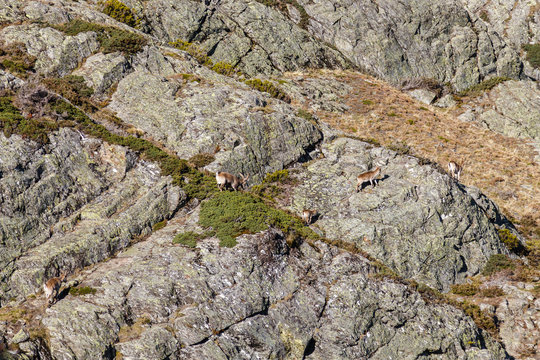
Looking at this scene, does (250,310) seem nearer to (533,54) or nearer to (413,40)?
(413,40)

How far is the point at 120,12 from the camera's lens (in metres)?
40.1

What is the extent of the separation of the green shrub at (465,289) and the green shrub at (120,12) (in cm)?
3242

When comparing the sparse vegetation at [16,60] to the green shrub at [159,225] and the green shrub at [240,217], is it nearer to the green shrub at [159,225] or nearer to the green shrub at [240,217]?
the green shrub at [159,225]

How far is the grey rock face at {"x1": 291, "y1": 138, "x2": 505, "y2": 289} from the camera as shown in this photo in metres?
22.6

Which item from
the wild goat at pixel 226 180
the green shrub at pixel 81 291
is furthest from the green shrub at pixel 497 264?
the green shrub at pixel 81 291

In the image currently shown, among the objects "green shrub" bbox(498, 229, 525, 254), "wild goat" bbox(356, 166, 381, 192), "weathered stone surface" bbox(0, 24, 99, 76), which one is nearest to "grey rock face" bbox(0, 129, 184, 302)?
"wild goat" bbox(356, 166, 381, 192)

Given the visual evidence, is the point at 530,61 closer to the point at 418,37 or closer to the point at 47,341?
the point at 418,37

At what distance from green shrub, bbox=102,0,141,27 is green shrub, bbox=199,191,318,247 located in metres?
24.0

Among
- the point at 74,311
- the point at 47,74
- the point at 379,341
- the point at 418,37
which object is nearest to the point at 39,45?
the point at 47,74

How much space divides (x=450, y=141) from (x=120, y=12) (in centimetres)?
2913

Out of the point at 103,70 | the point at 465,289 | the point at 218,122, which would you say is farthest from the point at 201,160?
the point at 465,289

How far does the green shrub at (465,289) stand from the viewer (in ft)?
72.9

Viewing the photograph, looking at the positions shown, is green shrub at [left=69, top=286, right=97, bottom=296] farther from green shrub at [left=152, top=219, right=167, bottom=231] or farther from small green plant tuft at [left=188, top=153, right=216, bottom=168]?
small green plant tuft at [left=188, top=153, right=216, bottom=168]

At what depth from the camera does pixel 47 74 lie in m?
29.4
